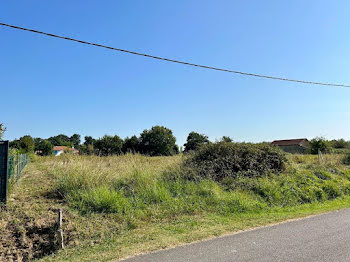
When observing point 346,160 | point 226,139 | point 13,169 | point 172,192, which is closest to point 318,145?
point 346,160

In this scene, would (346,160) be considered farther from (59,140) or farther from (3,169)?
(59,140)

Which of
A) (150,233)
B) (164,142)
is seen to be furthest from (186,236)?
(164,142)

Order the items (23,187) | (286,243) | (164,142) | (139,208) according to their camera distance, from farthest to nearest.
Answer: (164,142), (23,187), (139,208), (286,243)

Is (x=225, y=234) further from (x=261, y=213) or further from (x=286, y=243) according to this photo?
(x=261, y=213)

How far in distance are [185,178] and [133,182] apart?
199 cm

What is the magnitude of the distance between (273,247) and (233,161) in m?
5.70

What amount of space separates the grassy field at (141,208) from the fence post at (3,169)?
342 millimetres

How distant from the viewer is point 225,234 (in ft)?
14.8

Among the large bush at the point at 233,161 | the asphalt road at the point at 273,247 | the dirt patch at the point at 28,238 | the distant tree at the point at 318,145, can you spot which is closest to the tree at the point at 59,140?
the distant tree at the point at 318,145

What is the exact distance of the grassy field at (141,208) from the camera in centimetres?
422

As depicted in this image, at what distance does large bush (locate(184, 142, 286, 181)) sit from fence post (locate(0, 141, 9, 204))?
5.65 meters

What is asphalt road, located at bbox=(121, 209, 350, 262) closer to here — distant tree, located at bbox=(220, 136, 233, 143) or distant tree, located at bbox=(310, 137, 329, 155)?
distant tree, located at bbox=(220, 136, 233, 143)

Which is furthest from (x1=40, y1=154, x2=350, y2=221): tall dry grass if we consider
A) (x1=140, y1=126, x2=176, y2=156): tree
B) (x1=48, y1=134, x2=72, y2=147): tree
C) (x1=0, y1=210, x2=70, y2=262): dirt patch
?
(x1=48, y1=134, x2=72, y2=147): tree

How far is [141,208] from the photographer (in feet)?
19.5
